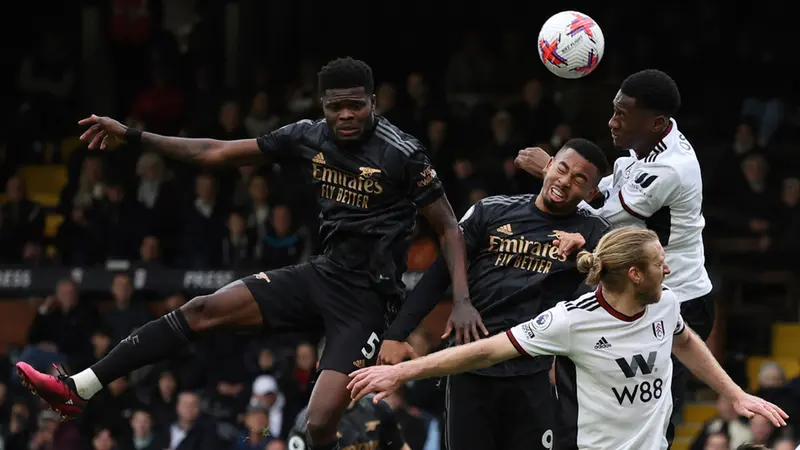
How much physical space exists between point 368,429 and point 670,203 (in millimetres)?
2365

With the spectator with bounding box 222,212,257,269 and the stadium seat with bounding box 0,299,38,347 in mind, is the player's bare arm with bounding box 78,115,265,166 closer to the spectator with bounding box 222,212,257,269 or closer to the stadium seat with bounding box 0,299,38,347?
the spectator with bounding box 222,212,257,269

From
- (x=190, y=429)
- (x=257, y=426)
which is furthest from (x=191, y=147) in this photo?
(x=190, y=429)

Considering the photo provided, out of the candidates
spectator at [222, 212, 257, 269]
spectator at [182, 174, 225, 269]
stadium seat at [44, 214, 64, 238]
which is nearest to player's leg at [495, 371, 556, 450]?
spectator at [222, 212, 257, 269]

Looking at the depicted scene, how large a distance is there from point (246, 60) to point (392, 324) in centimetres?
1167

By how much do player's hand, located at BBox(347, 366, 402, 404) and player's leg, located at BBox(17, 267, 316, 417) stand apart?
169cm

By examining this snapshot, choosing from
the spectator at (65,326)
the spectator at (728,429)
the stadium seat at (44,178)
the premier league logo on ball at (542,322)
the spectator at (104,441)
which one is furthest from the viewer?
the stadium seat at (44,178)

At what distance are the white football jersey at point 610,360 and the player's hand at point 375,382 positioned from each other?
63cm

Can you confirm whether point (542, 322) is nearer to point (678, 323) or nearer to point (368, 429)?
point (678, 323)

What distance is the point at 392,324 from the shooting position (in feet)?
26.2

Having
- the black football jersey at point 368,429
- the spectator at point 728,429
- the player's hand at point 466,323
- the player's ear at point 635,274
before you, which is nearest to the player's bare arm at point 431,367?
the player's ear at point 635,274

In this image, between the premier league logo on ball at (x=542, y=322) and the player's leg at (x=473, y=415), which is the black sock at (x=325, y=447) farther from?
the premier league logo on ball at (x=542, y=322)

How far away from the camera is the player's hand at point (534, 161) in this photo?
8.27m

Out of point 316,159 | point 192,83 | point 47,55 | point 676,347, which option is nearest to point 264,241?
point 192,83

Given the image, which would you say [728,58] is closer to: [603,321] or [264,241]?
[264,241]
